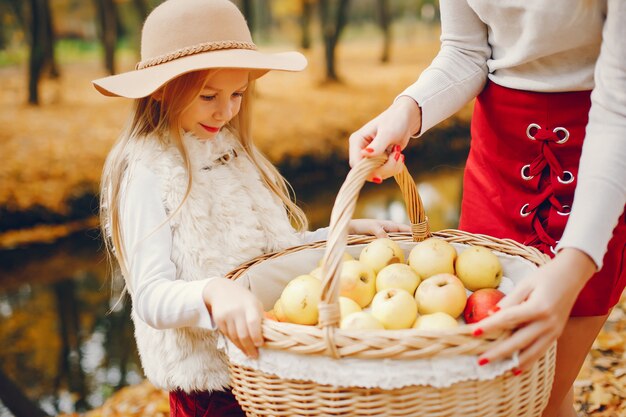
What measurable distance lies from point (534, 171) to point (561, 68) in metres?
0.26

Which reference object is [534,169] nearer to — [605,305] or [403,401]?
[605,305]

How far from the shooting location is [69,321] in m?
4.52

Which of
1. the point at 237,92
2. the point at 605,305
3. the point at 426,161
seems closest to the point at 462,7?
the point at 237,92

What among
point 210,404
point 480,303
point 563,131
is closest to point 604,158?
point 563,131

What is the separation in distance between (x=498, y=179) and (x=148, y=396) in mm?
2769

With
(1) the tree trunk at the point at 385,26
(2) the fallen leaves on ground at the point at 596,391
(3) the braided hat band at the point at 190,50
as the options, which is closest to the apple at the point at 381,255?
(3) the braided hat band at the point at 190,50

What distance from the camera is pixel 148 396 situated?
366 centimetres

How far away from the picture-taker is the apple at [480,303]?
137cm

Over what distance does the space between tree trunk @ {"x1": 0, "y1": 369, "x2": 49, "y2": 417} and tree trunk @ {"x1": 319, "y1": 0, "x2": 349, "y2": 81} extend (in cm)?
531

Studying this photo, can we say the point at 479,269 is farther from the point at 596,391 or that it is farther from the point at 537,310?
the point at 596,391

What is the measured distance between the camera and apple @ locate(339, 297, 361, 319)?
1.37m

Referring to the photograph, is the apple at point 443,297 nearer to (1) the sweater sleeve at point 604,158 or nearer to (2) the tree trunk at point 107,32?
(1) the sweater sleeve at point 604,158

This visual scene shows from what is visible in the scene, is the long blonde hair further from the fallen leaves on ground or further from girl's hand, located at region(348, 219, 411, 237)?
the fallen leaves on ground

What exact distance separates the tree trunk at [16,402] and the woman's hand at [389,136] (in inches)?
104
